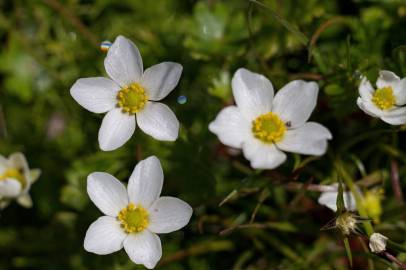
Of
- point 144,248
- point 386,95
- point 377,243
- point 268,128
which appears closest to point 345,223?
point 377,243

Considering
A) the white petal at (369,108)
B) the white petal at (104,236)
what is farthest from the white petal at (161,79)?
the white petal at (369,108)

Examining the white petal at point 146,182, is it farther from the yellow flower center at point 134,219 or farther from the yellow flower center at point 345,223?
the yellow flower center at point 345,223

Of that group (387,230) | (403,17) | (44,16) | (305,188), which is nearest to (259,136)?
(305,188)

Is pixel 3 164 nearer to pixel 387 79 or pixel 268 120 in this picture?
pixel 268 120

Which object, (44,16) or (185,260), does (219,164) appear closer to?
(185,260)

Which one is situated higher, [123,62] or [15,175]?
[123,62]
